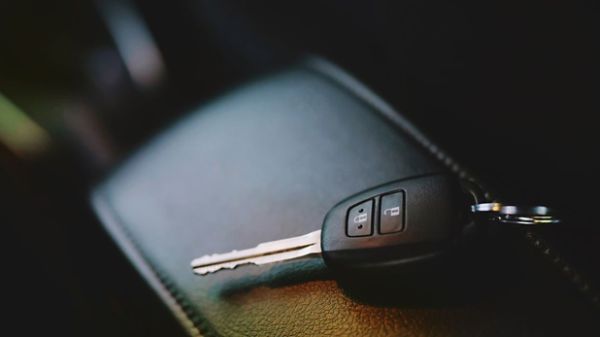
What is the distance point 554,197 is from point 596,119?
0.25ft

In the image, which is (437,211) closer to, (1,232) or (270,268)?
(270,268)

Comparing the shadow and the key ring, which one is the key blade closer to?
the shadow

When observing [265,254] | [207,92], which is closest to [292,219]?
[265,254]

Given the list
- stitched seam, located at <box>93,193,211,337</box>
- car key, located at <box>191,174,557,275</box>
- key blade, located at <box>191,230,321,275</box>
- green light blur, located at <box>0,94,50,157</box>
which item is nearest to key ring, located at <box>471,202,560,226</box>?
car key, located at <box>191,174,557,275</box>

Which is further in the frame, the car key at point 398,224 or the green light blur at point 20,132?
the green light blur at point 20,132

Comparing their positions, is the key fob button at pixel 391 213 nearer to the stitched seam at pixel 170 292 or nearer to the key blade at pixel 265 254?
the key blade at pixel 265 254

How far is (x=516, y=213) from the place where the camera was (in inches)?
15.0

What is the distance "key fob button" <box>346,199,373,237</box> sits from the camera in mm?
427

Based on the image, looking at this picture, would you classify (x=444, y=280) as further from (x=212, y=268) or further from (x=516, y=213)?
(x=212, y=268)

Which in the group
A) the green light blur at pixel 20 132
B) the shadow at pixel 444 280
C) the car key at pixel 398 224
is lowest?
the shadow at pixel 444 280

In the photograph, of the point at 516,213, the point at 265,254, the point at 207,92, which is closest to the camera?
the point at 516,213

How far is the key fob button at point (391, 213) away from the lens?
0.41 metres

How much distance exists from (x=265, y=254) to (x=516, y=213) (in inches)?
8.6

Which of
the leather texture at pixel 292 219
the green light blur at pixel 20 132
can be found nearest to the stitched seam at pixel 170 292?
the leather texture at pixel 292 219
